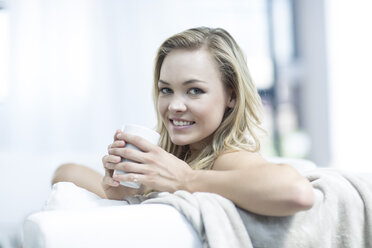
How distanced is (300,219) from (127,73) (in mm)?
2575

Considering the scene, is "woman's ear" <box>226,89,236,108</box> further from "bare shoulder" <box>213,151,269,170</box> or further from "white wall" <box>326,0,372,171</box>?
"white wall" <box>326,0,372,171</box>

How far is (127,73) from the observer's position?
3.43m

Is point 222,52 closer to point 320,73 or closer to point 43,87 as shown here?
point 43,87

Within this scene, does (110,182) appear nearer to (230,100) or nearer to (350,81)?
(230,100)

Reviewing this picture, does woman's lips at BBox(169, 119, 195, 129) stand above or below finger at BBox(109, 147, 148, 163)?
above

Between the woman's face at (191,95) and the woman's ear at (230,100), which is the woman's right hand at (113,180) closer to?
the woman's face at (191,95)

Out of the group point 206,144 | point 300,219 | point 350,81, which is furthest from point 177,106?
point 350,81

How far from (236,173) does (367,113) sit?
3383mm

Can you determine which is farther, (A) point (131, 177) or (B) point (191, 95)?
(B) point (191, 95)

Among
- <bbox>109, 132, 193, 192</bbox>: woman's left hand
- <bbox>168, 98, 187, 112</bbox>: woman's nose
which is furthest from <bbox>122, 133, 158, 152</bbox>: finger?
<bbox>168, 98, 187, 112</bbox>: woman's nose

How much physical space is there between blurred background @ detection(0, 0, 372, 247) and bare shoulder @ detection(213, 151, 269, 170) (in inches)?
56.6

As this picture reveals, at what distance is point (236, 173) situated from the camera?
3.30 feet

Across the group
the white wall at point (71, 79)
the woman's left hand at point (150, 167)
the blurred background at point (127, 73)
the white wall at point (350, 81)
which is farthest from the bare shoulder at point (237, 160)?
the white wall at point (350, 81)

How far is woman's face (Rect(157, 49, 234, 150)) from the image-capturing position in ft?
4.16
